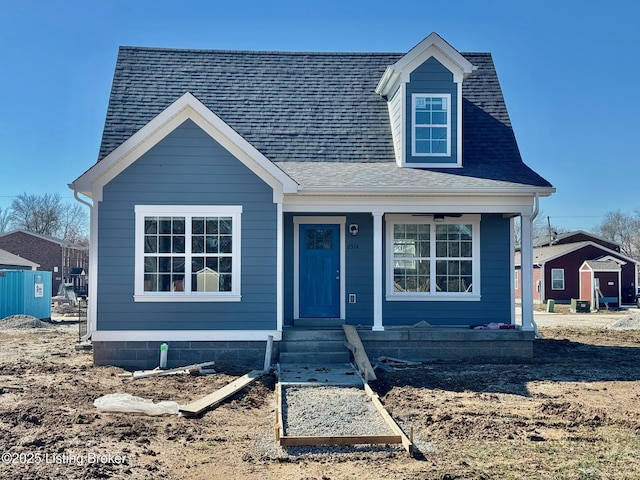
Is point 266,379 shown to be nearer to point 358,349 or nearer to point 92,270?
point 358,349

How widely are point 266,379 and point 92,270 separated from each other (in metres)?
3.90

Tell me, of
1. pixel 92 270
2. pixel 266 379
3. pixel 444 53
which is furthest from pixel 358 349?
pixel 444 53

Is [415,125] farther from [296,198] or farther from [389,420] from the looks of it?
[389,420]

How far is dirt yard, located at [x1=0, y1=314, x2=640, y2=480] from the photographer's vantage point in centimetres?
573

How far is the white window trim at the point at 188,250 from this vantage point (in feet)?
37.3

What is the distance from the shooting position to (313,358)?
37.4ft

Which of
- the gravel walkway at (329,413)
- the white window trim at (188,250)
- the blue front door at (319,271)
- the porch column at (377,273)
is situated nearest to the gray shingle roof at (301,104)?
the porch column at (377,273)

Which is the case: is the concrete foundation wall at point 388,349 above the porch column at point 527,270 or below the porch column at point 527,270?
below

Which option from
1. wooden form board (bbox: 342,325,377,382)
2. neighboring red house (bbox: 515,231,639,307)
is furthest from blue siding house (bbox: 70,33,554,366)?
neighboring red house (bbox: 515,231,639,307)

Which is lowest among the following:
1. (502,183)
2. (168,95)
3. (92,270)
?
(92,270)

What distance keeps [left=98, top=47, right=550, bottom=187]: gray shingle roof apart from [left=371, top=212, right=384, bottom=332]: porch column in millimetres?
1356

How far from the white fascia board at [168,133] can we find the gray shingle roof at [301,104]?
124 cm

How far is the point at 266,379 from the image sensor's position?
33.2 ft

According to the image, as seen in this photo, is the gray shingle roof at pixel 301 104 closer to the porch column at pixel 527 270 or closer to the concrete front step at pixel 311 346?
the porch column at pixel 527 270
